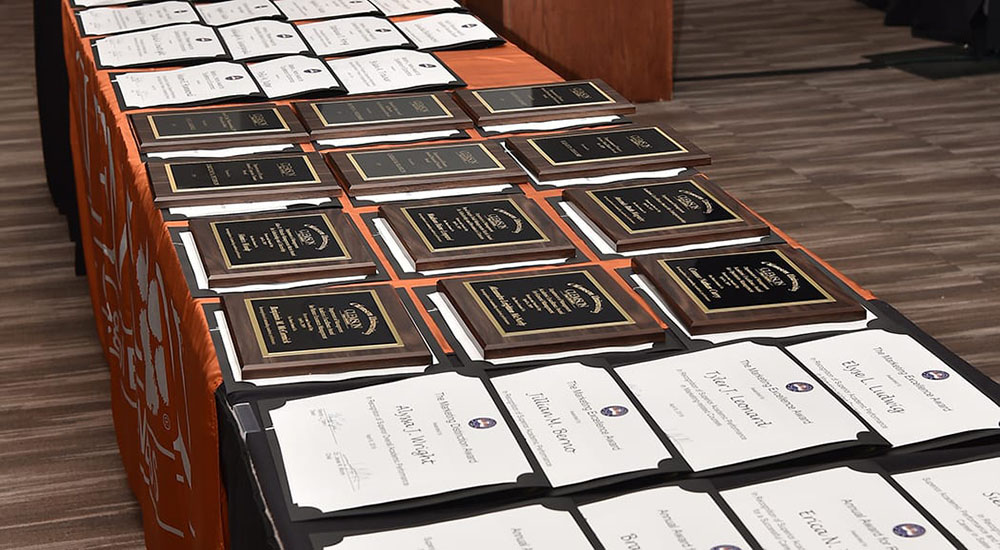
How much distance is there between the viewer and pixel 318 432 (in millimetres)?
1214

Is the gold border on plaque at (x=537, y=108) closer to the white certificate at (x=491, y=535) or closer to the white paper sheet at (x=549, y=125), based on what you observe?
the white paper sheet at (x=549, y=125)

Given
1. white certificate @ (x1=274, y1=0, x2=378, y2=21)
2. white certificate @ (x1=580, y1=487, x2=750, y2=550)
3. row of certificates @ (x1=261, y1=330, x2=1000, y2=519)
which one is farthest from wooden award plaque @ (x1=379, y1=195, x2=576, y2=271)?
white certificate @ (x1=274, y1=0, x2=378, y2=21)

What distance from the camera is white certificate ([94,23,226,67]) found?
253 cm

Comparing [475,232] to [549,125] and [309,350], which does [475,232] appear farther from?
[549,125]

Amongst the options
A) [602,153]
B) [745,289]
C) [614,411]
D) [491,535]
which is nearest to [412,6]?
[602,153]

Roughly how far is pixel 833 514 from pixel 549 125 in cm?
120

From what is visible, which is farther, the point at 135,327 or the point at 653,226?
the point at 135,327

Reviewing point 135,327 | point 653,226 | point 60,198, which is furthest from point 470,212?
point 60,198

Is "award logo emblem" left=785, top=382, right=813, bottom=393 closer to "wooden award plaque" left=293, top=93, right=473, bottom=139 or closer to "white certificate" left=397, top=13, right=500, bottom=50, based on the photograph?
"wooden award plaque" left=293, top=93, right=473, bottom=139

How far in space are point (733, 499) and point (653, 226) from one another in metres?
0.63

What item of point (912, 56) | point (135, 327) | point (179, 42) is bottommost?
point (912, 56)

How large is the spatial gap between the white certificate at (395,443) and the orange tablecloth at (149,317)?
0.17m

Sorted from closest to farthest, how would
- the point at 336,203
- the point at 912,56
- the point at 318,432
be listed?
the point at 318,432 < the point at 336,203 < the point at 912,56

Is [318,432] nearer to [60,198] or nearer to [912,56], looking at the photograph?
[60,198]
